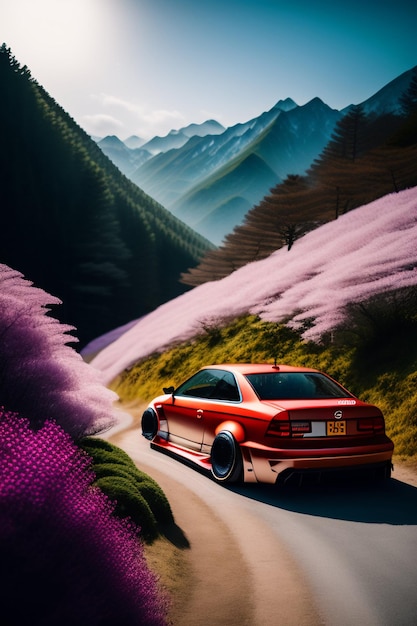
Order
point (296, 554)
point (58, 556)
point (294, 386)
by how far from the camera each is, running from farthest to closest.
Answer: point (294, 386) < point (296, 554) < point (58, 556)

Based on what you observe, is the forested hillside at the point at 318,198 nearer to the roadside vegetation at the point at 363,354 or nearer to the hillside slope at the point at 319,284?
the hillside slope at the point at 319,284

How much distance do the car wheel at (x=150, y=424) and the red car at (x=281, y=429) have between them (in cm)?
160

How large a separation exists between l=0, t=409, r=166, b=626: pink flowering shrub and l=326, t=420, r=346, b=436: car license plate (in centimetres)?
342

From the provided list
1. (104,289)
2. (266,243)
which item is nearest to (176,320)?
(266,243)

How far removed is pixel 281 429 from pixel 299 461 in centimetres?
41

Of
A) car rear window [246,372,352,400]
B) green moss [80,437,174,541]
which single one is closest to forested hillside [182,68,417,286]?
car rear window [246,372,352,400]

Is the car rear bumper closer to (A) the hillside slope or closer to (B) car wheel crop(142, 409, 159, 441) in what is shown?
(B) car wheel crop(142, 409, 159, 441)

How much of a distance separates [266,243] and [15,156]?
35.1 meters

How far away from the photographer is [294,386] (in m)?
7.43

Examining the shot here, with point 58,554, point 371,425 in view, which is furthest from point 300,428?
point 58,554

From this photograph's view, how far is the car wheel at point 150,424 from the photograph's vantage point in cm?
965

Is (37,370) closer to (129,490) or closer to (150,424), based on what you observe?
(129,490)

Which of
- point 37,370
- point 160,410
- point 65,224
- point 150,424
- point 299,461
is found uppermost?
point 65,224

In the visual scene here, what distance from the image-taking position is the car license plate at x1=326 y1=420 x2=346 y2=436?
20.9ft
